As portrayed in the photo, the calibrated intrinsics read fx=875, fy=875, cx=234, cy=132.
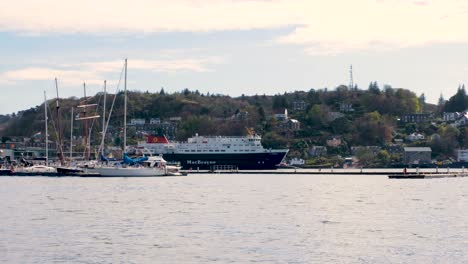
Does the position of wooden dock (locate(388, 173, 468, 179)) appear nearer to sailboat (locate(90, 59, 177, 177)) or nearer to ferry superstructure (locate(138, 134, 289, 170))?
sailboat (locate(90, 59, 177, 177))

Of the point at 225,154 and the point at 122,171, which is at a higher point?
the point at 225,154

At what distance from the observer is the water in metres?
34.9

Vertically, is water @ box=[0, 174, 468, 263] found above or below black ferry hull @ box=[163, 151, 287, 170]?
below

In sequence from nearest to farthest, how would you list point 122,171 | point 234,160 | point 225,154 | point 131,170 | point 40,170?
point 122,171 < point 131,170 < point 40,170 < point 234,160 < point 225,154

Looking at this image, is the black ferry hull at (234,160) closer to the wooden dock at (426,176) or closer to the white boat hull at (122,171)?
the wooden dock at (426,176)

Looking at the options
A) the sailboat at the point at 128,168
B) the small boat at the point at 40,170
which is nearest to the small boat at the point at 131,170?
the sailboat at the point at 128,168

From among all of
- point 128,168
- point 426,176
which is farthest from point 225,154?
point 426,176

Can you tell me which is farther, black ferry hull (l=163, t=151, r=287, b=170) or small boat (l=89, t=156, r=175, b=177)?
black ferry hull (l=163, t=151, r=287, b=170)

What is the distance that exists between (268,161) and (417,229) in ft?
396

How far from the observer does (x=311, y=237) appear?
133 feet

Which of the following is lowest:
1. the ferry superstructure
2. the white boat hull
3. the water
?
the water

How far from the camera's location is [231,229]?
1714 inches

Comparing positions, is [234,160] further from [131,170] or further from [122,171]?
[122,171]

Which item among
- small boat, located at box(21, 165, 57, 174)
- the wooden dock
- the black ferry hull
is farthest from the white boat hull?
the black ferry hull
